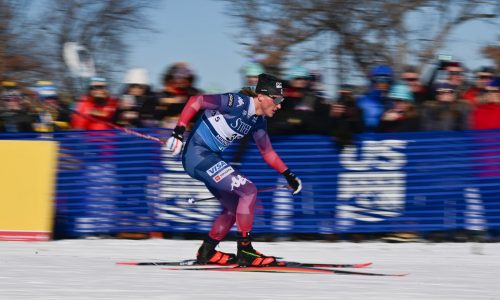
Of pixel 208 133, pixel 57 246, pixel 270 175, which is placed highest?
pixel 208 133

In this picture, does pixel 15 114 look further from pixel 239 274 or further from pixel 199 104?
pixel 239 274

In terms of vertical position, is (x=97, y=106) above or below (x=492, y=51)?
below

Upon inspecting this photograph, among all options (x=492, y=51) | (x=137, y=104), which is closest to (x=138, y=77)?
(x=137, y=104)

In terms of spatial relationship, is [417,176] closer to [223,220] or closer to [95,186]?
[223,220]

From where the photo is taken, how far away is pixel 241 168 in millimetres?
11156

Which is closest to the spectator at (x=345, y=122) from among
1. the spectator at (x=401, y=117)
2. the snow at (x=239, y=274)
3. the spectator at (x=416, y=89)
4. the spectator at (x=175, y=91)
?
the spectator at (x=401, y=117)

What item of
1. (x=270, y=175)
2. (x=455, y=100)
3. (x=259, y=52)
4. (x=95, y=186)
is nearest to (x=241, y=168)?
(x=270, y=175)

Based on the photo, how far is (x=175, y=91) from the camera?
11.1 m

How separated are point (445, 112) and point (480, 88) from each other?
17.2 inches

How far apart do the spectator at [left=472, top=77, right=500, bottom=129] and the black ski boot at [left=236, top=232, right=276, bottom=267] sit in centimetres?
316

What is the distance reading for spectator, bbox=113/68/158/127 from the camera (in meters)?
11.3

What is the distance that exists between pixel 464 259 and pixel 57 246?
13.6ft

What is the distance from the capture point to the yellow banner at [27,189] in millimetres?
11047

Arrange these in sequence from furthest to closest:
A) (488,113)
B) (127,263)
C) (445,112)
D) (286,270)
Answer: (445,112) < (488,113) < (127,263) < (286,270)
